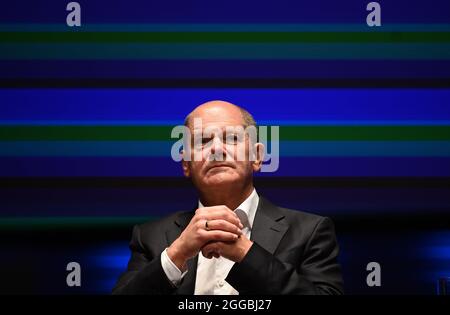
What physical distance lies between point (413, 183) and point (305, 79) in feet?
2.45

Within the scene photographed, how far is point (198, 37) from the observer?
3256 millimetres

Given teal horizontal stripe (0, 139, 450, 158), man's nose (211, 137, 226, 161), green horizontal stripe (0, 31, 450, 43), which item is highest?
green horizontal stripe (0, 31, 450, 43)

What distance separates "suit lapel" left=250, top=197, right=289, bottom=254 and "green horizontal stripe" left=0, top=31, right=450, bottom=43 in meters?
1.01

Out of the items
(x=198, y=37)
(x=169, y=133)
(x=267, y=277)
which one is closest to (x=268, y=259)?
(x=267, y=277)

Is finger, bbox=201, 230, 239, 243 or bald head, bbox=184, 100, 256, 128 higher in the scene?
bald head, bbox=184, 100, 256, 128

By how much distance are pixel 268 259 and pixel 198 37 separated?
1.45m

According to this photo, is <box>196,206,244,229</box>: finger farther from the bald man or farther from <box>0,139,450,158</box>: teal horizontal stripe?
<box>0,139,450,158</box>: teal horizontal stripe

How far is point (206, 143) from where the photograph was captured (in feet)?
8.33

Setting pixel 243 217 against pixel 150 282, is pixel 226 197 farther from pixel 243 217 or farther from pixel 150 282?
pixel 150 282

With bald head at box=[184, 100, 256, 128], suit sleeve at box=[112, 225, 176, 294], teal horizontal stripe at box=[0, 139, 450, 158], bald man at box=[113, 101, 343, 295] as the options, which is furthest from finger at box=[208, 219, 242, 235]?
teal horizontal stripe at box=[0, 139, 450, 158]

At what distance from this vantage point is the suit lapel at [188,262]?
2463 mm

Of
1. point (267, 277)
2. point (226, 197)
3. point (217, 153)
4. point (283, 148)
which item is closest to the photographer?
point (267, 277)

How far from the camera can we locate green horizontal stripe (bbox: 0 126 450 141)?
321 cm

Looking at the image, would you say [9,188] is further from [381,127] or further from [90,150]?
[381,127]
